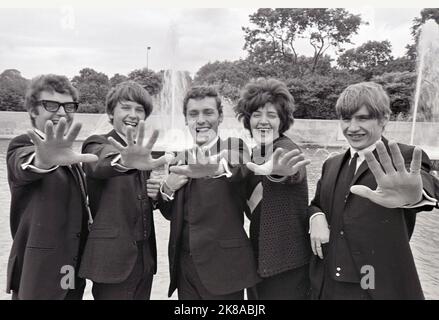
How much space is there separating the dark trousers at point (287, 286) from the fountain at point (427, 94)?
16322 mm

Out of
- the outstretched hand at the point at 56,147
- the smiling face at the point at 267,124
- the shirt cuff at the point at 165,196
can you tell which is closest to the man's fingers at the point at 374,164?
the smiling face at the point at 267,124

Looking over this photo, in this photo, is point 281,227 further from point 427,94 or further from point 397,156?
point 427,94

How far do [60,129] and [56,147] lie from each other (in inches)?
4.3

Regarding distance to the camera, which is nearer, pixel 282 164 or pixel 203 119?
pixel 282 164

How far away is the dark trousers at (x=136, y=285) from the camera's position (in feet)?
7.42

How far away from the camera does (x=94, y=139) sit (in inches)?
93.0

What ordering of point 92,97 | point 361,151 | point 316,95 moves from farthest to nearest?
point 92,97 < point 316,95 < point 361,151

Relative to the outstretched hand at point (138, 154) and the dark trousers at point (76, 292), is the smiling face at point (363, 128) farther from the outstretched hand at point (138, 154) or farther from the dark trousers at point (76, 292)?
the dark trousers at point (76, 292)

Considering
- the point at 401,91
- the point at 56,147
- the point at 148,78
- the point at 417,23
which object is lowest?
the point at 56,147

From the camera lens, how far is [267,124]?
2322 mm

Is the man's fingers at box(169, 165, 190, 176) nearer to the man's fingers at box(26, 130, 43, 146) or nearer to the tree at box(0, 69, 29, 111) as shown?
the man's fingers at box(26, 130, 43, 146)

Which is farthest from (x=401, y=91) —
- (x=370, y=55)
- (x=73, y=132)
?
(x=73, y=132)

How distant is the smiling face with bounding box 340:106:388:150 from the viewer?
2.12m
